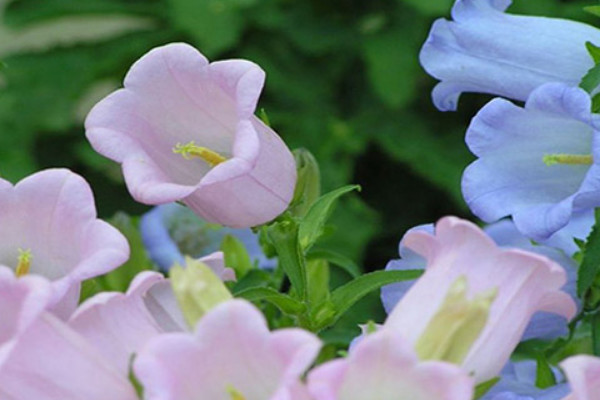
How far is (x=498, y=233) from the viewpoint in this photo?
104 cm

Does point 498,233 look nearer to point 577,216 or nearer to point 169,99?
point 577,216

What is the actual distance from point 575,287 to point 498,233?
10 cm

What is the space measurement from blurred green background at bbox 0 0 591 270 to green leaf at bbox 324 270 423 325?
1.57 m

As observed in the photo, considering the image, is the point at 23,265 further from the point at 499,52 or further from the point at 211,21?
the point at 211,21

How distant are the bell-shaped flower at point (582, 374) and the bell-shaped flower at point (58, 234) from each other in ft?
0.74

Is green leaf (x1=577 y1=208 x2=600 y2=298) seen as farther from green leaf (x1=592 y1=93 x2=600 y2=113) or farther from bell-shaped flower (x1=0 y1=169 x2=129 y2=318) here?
bell-shaped flower (x1=0 y1=169 x2=129 y2=318)

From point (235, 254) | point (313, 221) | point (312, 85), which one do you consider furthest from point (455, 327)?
point (312, 85)

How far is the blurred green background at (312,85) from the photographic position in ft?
8.39

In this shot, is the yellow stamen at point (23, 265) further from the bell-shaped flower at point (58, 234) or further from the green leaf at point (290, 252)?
the green leaf at point (290, 252)

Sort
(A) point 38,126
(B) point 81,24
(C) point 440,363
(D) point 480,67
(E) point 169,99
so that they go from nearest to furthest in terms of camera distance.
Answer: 1. (C) point 440,363
2. (E) point 169,99
3. (D) point 480,67
4. (A) point 38,126
5. (B) point 81,24

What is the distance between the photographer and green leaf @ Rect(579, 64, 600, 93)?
0.87 metres

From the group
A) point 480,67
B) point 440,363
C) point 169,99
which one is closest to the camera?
point 440,363

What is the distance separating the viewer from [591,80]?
0.87 metres

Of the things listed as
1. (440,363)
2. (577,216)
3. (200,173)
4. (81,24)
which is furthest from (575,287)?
(81,24)
